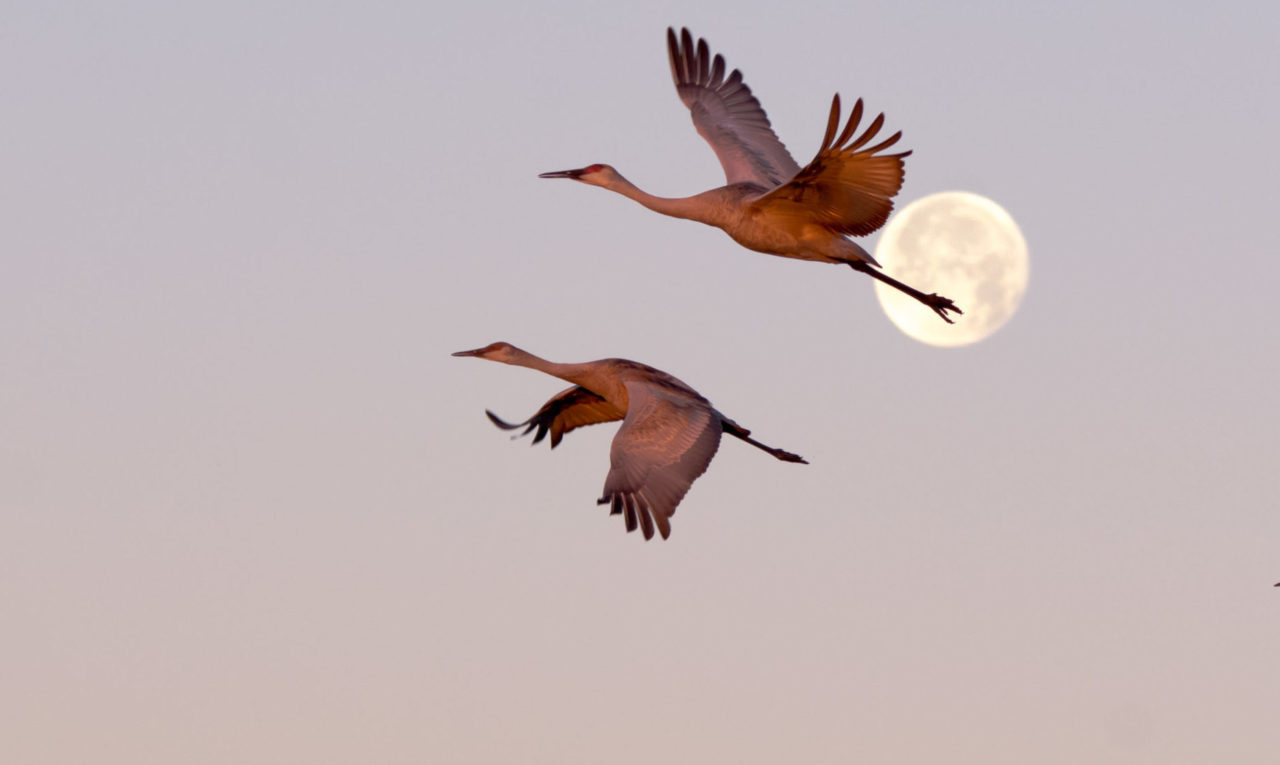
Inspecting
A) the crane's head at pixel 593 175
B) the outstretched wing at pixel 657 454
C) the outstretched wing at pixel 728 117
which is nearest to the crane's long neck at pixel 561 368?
the outstretched wing at pixel 657 454

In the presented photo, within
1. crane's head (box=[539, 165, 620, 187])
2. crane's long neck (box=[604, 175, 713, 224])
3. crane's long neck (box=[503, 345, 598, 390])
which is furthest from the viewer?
crane's head (box=[539, 165, 620, 187])

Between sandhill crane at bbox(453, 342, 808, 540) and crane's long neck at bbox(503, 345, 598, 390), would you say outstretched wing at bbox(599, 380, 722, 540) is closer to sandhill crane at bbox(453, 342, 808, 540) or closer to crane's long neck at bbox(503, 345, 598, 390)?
sandhill crane at bbox(453, 342, 808, 540)

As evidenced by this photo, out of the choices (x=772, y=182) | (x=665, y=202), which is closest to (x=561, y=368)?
(x=665, y=202)

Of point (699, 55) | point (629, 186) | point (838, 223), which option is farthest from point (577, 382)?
point (699, 55)

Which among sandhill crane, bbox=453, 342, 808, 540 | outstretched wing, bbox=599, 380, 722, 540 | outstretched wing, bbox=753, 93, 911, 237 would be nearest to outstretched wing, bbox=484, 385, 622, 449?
sandhill crane, bbox=453, 342, 808, 540

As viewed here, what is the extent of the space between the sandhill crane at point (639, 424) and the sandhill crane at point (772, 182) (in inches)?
62.1

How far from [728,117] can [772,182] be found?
197 centimetres

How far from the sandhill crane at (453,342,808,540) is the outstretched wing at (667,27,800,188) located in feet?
8.20

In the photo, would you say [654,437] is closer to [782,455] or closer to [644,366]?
[644,366]

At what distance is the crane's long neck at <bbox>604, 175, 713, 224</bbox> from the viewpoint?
1948cm

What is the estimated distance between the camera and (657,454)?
1775 centimetres

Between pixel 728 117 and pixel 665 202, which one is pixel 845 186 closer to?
pixel 665 202

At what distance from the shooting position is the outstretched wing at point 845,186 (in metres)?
16.8

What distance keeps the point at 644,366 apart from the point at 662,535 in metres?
3.60
